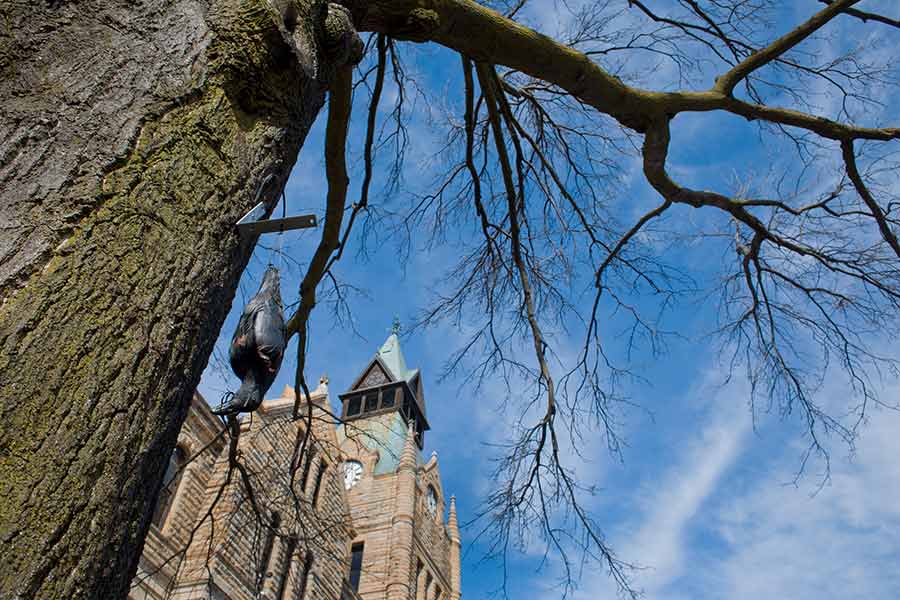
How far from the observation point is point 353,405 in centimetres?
4906

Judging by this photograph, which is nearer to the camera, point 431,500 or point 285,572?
point 285,572

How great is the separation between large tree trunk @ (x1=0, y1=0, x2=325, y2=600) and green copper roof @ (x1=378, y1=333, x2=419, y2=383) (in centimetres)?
4675

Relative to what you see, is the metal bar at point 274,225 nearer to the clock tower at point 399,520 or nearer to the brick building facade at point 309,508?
the brick building facade at point 309,508

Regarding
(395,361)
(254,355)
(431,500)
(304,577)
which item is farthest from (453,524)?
(254,355)

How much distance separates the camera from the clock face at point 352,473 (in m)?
38.1

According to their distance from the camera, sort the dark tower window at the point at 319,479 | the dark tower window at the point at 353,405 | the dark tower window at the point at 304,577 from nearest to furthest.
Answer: the dark tower window at the point at 304,577 < the dark tower window at the point at 319,479 < the dark tower window at the point at 353,405

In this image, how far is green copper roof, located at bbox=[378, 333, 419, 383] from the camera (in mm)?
48906

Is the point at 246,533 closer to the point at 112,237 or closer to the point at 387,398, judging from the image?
the point at 112,237

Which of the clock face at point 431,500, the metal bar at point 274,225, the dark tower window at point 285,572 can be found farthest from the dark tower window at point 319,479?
the metal bar at point 274,225

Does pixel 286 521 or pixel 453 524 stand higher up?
pixel 453 524

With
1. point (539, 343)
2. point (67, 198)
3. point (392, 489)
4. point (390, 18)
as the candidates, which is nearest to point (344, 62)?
point (390, 18)

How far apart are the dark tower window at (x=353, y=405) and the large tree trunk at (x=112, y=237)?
155 feet

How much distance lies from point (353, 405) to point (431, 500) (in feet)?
38.0

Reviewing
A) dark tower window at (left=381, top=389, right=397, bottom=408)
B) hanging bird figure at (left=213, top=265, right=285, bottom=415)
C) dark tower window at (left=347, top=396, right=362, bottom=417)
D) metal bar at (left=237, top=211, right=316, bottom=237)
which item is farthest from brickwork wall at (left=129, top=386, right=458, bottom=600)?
dark tower window at (left=347, top=396, right=362, bottom=417)
